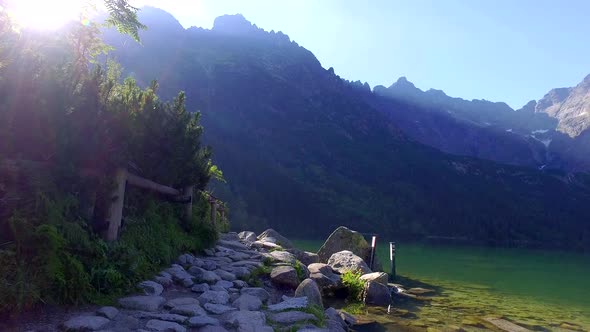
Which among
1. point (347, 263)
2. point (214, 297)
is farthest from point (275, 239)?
point (214, 297)

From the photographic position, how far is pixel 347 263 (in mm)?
19469

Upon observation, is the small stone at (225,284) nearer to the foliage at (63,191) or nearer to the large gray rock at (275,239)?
the foliage at (63,191)

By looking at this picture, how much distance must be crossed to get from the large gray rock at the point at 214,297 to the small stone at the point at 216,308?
258mm

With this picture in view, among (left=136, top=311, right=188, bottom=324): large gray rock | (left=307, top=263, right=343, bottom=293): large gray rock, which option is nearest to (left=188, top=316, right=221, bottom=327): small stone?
(left=136, top=311, right=188, bottom=324): large gray rock

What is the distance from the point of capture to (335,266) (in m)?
19.5

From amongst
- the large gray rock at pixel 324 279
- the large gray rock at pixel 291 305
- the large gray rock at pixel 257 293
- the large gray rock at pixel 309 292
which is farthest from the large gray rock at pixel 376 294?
the large gray rock at pixel 257 293

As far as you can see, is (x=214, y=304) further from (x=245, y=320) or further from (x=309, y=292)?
(x=309, y=292)

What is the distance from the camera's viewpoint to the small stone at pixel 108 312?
Answer: 647 centimetres

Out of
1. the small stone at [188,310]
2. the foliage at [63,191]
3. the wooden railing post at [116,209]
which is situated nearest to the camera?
the foliage at [63,191]

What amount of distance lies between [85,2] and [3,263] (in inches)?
293

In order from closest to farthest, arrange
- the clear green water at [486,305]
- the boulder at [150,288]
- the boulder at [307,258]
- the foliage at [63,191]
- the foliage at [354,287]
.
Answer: the foliage at [63,191] < the boulder at [150,288] < the clear green water at [486,305] < the foliage at [354,287] < the boulder at [307,258]

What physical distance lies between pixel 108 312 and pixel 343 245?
59.6 ft

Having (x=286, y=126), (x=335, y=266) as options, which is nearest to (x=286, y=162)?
(x=286, y=126)

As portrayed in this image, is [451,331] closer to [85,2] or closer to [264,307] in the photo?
[264,307]
